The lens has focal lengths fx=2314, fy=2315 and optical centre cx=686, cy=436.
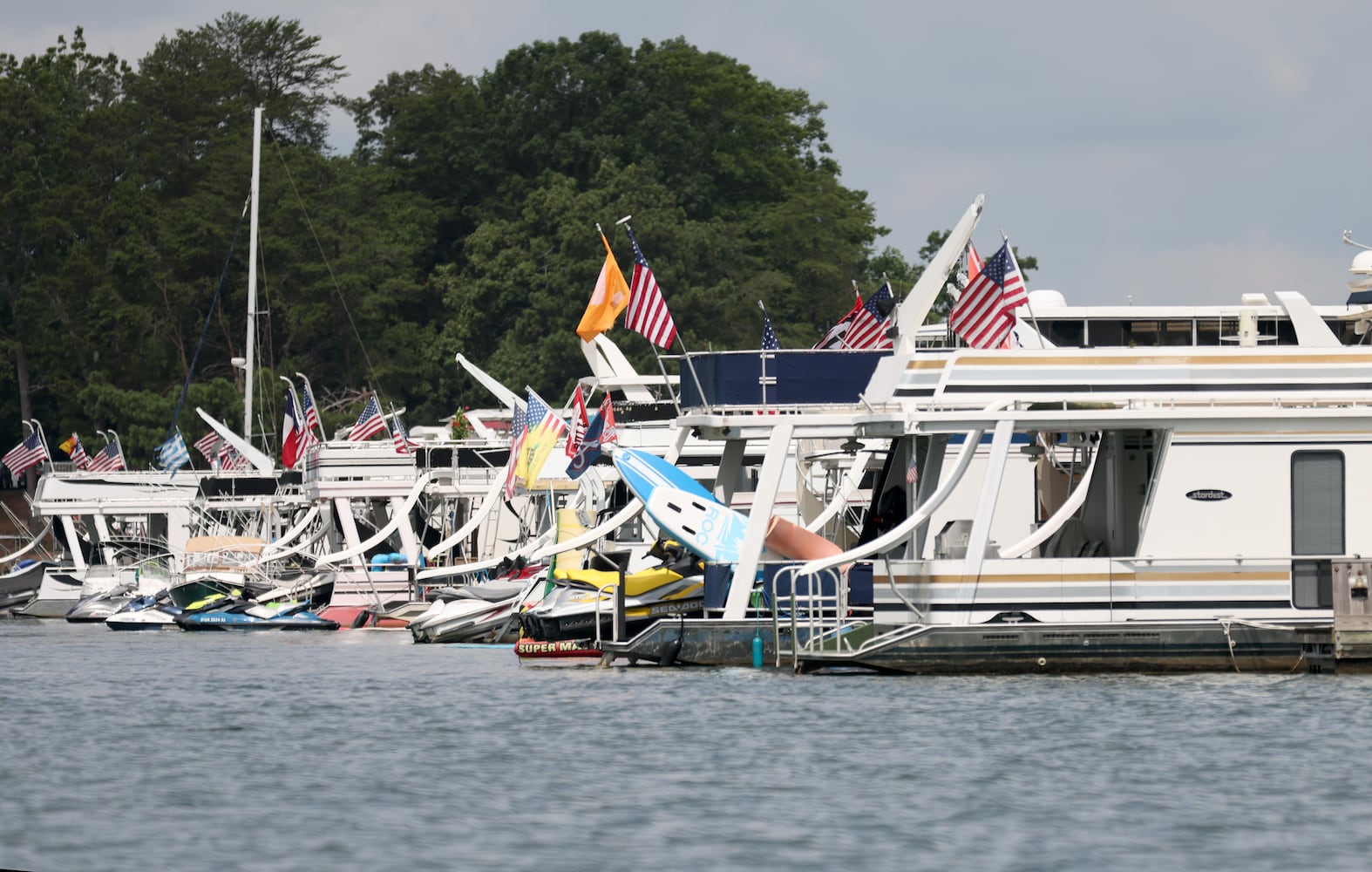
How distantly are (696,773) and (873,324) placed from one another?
21.5 meters

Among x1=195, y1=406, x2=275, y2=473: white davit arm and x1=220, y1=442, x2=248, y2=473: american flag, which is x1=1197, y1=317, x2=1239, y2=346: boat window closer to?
x1=195, y1=406, x2=275, y2=473: white davit arm

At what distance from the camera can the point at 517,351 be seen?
106m

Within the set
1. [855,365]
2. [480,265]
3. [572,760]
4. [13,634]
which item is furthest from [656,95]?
[572,760]

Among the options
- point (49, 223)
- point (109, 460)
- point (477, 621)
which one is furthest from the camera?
point (49, 223)

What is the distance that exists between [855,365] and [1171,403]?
17.6ft

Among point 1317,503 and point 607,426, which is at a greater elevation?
point 607,426

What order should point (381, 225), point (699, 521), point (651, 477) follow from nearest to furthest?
point (699, 521), point (651, 477), point (381, 225)

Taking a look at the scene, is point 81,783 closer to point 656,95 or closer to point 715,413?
point 715,413

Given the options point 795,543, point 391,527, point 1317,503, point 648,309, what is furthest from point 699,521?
point 391,527

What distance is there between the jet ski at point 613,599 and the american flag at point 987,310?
6.03 m

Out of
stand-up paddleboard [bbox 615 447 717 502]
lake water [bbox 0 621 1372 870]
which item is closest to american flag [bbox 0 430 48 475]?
lake water [bbox 0 621 1372 870]

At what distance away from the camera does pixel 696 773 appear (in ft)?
84.5

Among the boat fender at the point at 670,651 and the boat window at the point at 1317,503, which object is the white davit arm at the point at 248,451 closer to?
the boat fender at the point at 670,651

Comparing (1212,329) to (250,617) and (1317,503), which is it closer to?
(1317,503)
